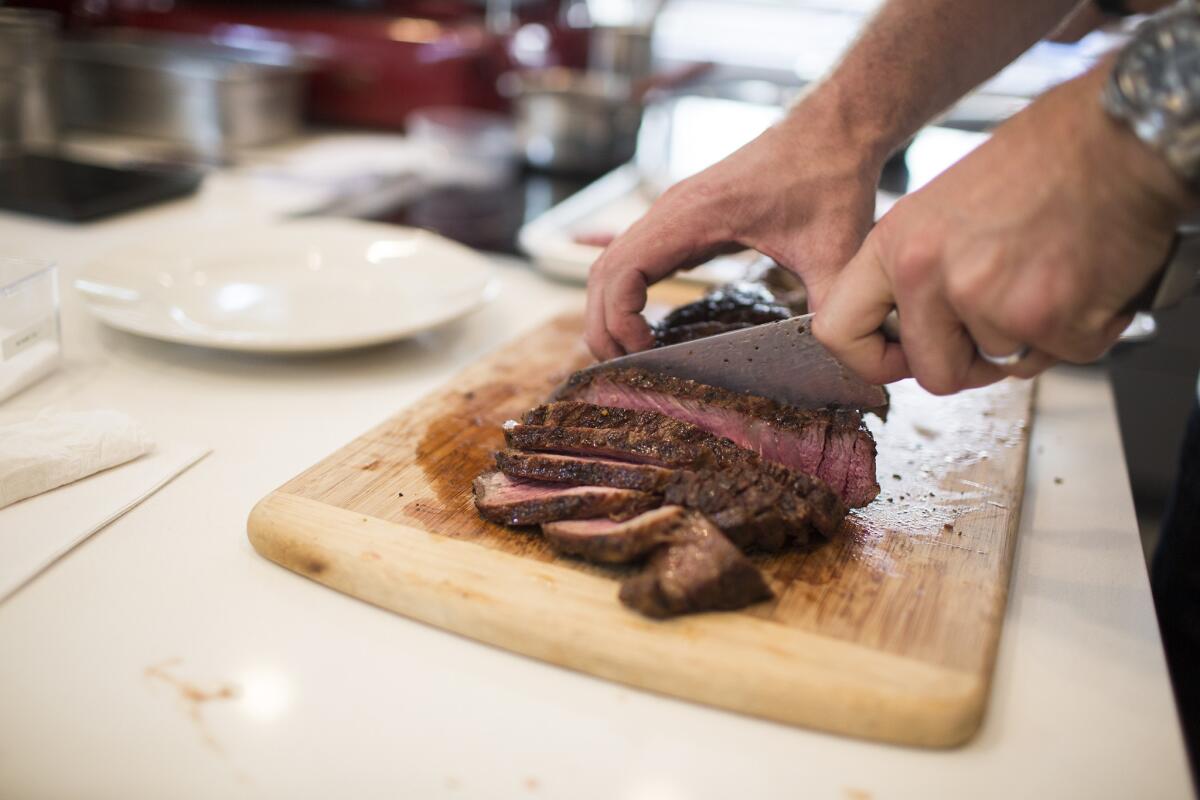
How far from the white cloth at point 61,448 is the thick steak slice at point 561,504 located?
0.68 metres

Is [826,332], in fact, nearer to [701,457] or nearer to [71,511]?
[701,457]

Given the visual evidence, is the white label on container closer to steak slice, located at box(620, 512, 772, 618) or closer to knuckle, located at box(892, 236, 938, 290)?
steak slice, located at box(620, 512, 772, 618)

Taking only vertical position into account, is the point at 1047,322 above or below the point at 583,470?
above

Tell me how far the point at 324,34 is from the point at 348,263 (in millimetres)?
2869

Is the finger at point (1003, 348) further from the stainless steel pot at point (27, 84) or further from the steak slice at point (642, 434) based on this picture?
the stainless steel pot at point (27, 84)

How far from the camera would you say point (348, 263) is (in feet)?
8.52

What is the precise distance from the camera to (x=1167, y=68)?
46.4 inches

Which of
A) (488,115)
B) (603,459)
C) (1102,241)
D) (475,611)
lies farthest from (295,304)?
(488,115)

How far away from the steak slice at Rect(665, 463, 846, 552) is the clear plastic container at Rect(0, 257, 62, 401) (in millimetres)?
1381

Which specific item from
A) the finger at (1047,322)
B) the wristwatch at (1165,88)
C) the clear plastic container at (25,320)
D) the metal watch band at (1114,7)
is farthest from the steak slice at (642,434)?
the metal watch band at (1114,7)

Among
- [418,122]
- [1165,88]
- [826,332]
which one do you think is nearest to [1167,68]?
[1165,88]

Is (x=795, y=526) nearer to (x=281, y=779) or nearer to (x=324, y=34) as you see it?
(x=281, y=779)

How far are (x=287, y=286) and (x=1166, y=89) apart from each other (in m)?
1.99

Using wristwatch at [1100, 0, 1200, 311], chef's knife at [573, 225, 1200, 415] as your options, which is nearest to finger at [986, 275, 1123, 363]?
wristwatch at [1100, 0, 1200, 311]
